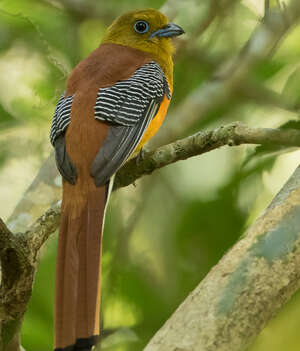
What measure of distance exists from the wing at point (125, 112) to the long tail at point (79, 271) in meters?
0.14

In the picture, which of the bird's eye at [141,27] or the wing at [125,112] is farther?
the bird's eye at [141,27]

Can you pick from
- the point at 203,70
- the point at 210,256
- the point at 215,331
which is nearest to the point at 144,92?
the point at 203,70

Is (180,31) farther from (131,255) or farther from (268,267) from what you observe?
(268,267)

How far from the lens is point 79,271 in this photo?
2.73 m

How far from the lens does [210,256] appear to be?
335 centimetres

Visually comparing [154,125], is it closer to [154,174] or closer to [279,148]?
[154,174]

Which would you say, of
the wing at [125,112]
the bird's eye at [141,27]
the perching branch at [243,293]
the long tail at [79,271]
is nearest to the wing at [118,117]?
the wing at [125,112]

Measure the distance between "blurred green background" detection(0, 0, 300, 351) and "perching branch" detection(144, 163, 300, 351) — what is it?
0.23 meters

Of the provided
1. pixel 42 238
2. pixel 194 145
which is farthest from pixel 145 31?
pixel 42 238

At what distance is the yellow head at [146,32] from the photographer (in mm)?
4352

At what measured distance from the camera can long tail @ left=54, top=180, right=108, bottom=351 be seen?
8.38 ft

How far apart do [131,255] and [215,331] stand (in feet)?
5.26

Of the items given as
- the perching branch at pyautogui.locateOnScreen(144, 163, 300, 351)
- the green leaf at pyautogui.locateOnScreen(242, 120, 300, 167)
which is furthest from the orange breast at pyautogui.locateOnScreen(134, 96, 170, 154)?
the green leaf at pyautogui.locateOnScreen(242, 120, 300, 167)

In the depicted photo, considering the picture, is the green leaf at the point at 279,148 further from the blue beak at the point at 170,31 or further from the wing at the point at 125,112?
the blue beak at the point at 170,31
